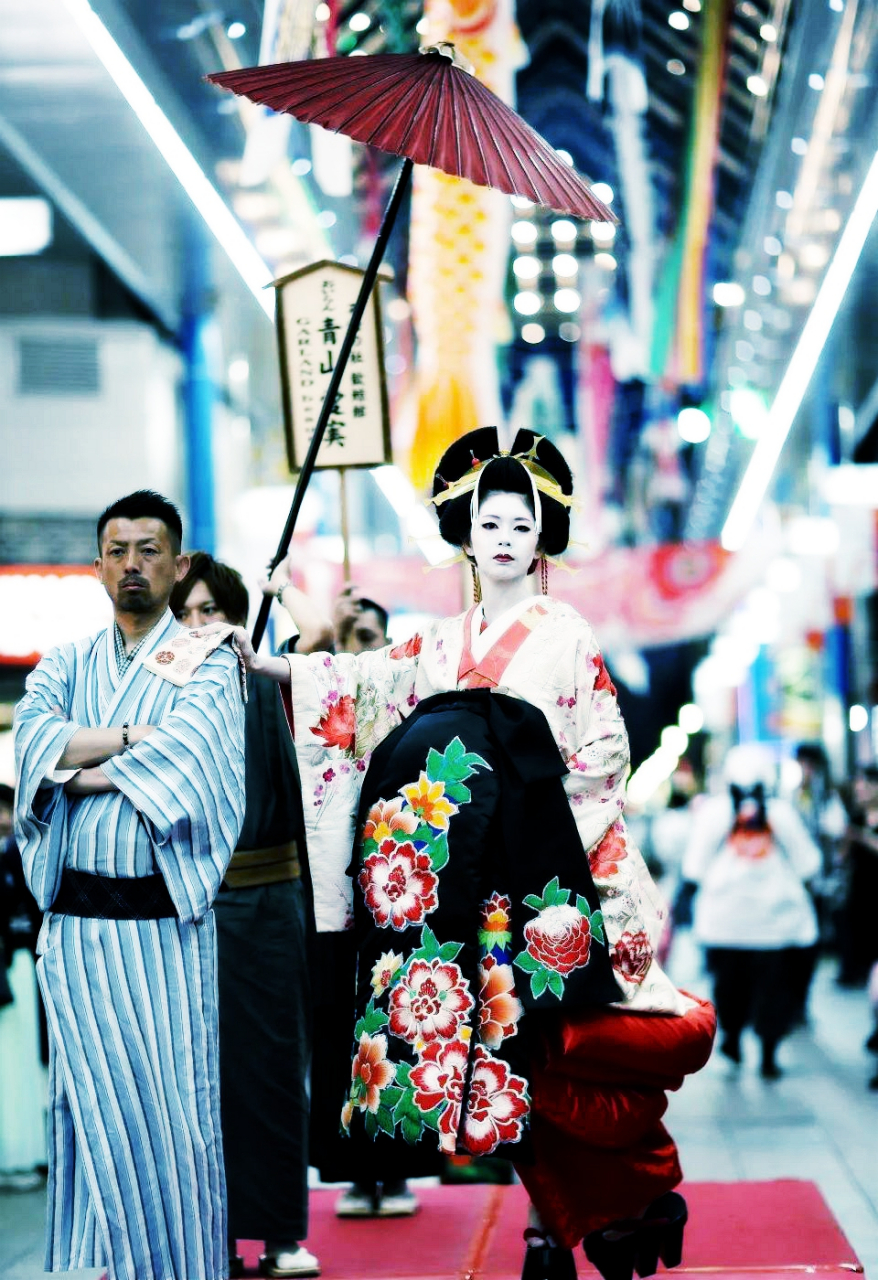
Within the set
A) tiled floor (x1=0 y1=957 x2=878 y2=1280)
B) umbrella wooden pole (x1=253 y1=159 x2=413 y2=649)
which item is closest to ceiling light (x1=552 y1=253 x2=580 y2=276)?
tiled floor (x1=0 y1=957 x2=878 y2=1280)

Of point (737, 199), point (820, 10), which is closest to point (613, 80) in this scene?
point (737, 199)

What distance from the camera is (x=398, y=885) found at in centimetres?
415

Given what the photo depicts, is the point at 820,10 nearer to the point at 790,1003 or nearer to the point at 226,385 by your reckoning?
the point at 790,1003

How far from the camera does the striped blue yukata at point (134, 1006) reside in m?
3.77

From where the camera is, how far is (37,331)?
12656mm

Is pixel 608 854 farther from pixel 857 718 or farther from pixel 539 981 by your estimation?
pixel 857 718

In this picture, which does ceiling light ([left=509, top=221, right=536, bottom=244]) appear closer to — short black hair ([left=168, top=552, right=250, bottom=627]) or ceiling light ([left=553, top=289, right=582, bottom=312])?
ceiling light ([left=553, top=289, right=582, bottom=312])

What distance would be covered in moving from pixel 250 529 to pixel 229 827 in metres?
9.86

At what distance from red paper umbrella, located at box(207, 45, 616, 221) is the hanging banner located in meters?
1.89

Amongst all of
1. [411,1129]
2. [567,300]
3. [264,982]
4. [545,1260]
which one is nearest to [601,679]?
[411,1129]

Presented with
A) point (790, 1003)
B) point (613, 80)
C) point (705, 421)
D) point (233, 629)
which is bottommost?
point (790, 1003)

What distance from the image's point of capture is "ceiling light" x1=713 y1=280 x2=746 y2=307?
13.3 meters

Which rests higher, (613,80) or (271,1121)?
(613,80)

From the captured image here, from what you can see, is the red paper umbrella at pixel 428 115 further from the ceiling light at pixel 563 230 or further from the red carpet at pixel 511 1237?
the ceiling light at pixel 563 230
